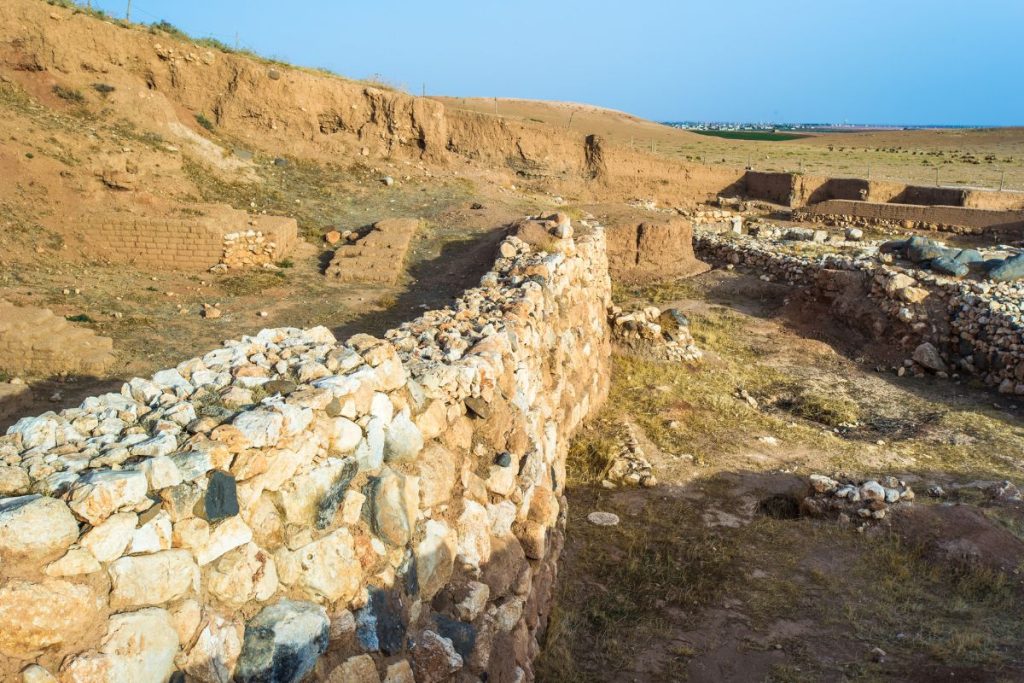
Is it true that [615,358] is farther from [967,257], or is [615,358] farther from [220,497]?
[220,497]

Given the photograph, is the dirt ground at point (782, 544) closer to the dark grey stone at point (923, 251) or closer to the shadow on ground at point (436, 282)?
the shadow on ground at point (436, 282)

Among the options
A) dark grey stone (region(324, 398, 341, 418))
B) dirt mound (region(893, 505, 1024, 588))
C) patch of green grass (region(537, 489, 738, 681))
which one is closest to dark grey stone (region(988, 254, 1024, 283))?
dirt mound (region(893, 505, 1024, 588))

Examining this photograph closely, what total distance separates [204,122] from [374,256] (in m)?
7.51

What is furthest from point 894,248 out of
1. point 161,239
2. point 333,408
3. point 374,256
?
point 333,408

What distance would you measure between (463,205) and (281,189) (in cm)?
346

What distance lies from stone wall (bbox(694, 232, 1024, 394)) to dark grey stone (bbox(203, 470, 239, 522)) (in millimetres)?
11382

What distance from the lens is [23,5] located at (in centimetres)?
1443

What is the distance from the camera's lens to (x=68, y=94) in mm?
13680

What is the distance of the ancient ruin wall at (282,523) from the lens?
227 centimetres

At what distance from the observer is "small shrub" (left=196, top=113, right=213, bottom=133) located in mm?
16219

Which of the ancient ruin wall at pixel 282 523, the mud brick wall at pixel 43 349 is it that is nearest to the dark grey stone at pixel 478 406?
the ancient ruin wall at pixel 282 523

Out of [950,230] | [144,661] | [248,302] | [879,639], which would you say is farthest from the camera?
[950,230]

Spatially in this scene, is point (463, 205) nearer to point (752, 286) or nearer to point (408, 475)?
point (752, 286)

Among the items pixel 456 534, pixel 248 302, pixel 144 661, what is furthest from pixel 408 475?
pixel 248 302
